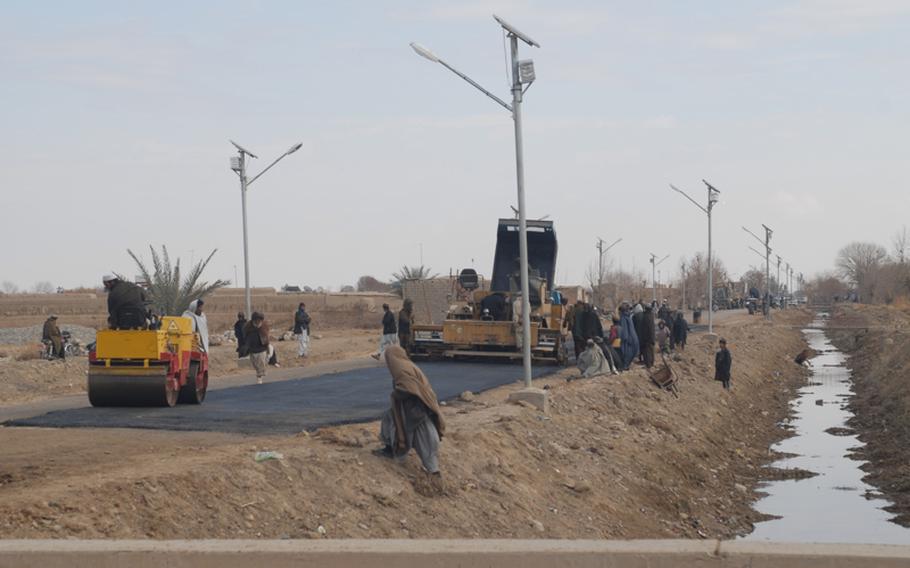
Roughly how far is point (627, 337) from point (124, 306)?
607 inches

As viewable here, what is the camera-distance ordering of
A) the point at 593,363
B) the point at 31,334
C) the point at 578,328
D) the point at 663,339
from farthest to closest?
the point at 31,334, the point at 663,339, the point at 578,328, the point at 593,363

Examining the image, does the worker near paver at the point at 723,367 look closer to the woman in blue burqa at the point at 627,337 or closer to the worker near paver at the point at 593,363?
the woman in blue burqa at the point at 627,337

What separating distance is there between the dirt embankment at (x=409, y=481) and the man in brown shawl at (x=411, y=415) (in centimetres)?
31

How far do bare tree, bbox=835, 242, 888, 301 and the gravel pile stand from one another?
10421 centimetres

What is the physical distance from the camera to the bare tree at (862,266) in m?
150

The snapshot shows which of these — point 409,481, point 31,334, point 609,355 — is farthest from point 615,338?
point 31,334

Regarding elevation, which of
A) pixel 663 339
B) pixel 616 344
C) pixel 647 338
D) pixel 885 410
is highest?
pixel 647 338

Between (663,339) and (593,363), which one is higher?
(663,339)

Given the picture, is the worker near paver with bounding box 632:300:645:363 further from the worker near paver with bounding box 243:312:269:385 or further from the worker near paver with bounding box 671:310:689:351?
the worker near paver with bounding box 243:312:269:385

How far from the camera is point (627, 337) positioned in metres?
31.5

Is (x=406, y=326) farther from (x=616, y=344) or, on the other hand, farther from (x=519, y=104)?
(x=519, y=104)

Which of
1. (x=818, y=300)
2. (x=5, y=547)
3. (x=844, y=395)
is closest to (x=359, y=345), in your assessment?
(x=844, y=395)

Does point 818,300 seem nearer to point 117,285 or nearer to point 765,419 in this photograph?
point 765,419

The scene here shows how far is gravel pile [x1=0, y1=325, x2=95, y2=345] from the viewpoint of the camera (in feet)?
174
